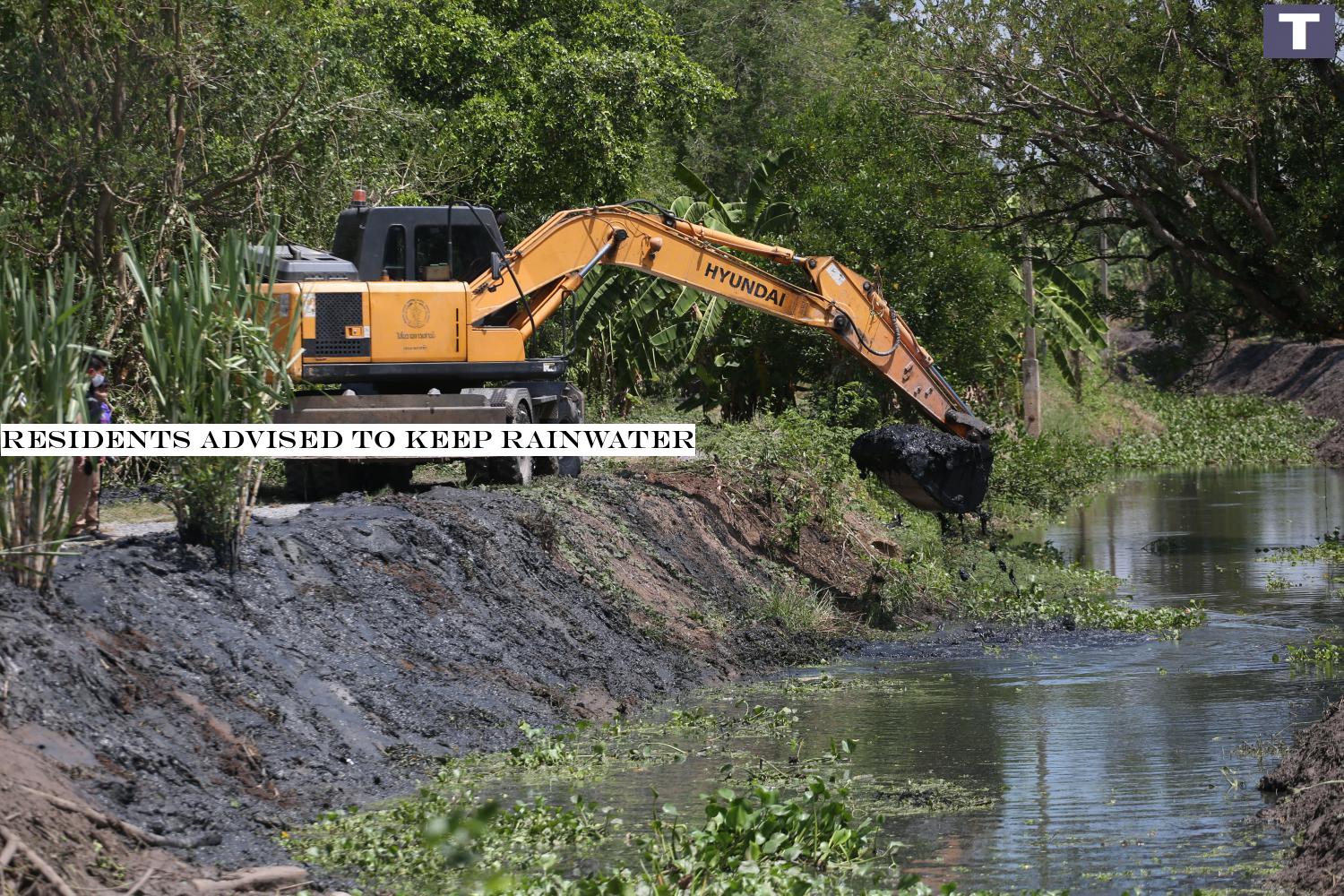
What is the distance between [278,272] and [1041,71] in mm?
12794

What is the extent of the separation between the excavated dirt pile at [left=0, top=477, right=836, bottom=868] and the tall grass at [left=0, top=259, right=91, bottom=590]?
340 mm

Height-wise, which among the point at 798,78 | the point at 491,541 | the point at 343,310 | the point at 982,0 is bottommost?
the point at 491,541

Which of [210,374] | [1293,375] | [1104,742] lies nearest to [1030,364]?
[1104,742]

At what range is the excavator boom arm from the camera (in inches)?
704

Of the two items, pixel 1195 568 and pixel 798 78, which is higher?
pixel 798 78

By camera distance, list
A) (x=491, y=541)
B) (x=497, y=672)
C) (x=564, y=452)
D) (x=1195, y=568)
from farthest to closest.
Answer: (x=1195, y=568) → (x=564, y=452) → (x=491, y=541) → (x=497, y=672)

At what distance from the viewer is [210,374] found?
11672 mm

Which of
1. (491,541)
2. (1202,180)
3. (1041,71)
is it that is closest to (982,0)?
(1041,71)

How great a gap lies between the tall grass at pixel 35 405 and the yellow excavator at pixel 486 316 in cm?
438

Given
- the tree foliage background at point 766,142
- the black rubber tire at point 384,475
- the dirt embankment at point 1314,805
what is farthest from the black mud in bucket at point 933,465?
the dirt embankment at point 1314,805

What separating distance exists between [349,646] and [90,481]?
2297mm

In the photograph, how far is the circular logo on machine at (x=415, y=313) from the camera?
55.2 feet

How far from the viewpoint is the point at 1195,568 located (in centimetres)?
2322

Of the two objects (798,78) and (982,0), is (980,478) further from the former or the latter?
(798,78)
